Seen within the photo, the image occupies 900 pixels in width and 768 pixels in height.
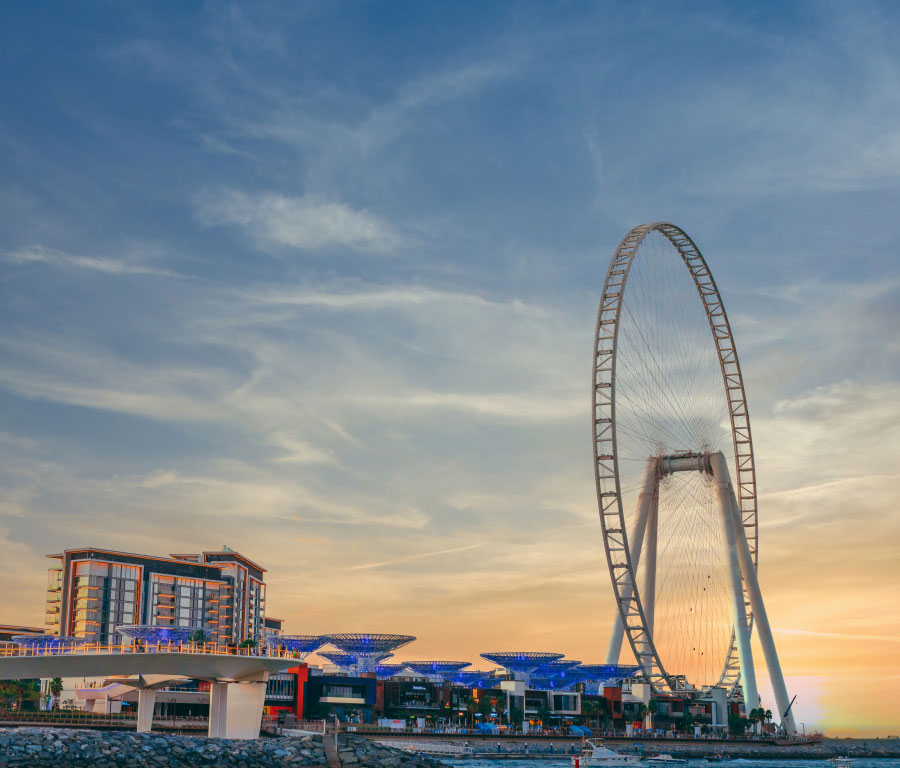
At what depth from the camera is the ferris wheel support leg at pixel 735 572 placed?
12219 centimetres

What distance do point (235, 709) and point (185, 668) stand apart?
6.53 m

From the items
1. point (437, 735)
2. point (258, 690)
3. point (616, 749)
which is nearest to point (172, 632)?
point (258, 690)

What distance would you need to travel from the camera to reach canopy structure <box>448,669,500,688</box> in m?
154

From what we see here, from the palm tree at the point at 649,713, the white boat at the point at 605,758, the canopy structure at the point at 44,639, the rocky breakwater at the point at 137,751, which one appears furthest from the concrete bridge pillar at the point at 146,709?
the palm tree at the point at 649,713

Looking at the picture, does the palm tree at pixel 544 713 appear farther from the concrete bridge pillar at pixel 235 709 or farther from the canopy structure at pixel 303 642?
the concrete bridge pillar at pixel 235 709

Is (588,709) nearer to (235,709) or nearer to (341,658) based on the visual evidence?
(341,658)

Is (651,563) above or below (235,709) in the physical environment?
above

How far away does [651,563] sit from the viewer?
12594 cm

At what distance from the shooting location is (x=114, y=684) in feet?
390

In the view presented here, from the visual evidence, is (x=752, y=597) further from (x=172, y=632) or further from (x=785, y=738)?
(x=172, y=632)

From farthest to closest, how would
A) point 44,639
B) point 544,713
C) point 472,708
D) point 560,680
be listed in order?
1. point 560,680
2. point 544,713
3. point 472,708
4. point 44,639

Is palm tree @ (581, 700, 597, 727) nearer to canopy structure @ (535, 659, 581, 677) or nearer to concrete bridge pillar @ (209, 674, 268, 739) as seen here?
canopy structure @ (535, 659, 581, 677)

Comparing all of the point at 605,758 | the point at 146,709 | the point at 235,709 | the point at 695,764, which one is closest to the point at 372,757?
the point at 235,709

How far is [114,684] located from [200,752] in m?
52.3
